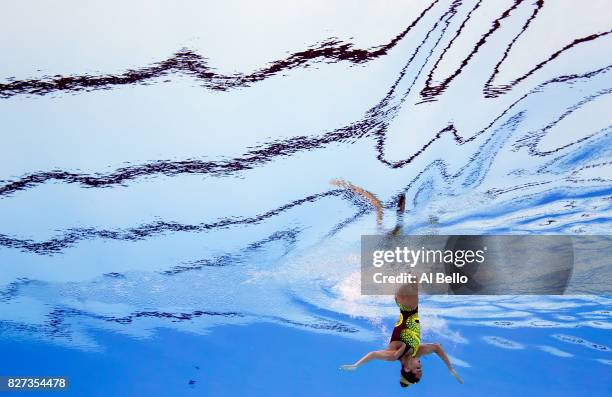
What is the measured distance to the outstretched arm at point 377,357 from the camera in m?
1.90

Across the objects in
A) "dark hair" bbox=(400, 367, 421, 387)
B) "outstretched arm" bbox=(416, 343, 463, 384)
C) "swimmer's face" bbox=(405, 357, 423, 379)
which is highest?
"outstretched arm" bbox=(416, 343, 463, 384)

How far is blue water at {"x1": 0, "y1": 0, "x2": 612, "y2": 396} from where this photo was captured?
1.79 m

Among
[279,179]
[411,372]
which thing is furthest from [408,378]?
[279,179]

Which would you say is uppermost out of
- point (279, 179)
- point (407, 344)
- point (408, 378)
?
point (279, 179)

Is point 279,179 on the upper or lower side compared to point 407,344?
upper

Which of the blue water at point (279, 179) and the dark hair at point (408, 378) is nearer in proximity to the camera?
the blue water at point (279, 179)

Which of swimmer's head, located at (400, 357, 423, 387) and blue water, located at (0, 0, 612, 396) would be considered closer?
blue water, located at (0, 0, 612, 396)

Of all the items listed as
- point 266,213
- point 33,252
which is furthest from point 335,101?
point 33,252

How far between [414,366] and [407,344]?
0.08 meters

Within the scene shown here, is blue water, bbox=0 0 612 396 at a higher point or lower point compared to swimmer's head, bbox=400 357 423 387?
higher

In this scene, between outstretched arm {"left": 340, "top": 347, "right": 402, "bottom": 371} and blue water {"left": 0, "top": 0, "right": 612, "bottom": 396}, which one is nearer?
blue water {"left": 0, "top": 0, "right": 612, "bottom": 396}

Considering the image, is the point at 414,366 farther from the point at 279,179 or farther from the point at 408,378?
the point at 279,179

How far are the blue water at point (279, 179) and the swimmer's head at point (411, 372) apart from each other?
3 cm

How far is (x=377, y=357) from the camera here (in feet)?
6.28
